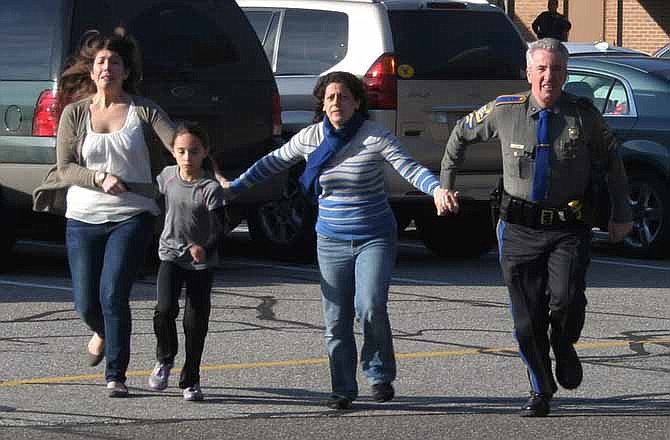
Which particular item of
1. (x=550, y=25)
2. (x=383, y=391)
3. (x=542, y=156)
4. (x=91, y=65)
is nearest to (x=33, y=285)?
(x=91, y=65)

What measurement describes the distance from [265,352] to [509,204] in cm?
208

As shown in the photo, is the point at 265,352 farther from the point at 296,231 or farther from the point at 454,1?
the point at 454,1

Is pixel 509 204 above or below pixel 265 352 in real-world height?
above

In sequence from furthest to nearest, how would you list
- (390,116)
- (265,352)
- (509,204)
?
(390,116) < (265,352) < (509,204)

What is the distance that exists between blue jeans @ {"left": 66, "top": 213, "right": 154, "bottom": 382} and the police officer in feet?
4.79

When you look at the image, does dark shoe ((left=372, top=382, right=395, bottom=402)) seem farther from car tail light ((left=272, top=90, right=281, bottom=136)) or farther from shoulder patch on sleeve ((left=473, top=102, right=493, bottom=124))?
car tail light ((left=272, top=90, right=281, bottom=136))

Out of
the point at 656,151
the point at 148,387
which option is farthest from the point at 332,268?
the point at 656,151

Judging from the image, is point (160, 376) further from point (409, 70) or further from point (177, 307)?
point (409, 70)

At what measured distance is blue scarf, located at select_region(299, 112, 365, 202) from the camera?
7.73 m

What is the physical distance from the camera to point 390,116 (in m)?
12.5

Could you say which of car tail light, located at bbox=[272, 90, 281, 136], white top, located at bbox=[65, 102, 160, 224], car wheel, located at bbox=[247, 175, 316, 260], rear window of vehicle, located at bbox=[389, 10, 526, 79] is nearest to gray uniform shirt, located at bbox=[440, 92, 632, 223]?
white top, located at bbox=[65, 102, 160, 224]

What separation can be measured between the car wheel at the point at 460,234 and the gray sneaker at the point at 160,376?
238 inches

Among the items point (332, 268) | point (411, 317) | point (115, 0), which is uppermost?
point (115, 0)

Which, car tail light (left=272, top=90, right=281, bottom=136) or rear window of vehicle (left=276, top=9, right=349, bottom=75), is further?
rear window of vehicle (left=276, top=9, right=349, bottom=75)
